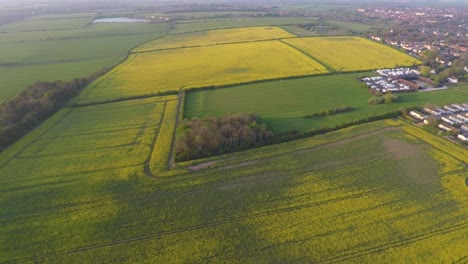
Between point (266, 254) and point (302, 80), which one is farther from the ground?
point (302, 80)

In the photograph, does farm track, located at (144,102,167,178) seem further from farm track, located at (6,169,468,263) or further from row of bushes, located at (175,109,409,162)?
farm track, located at (6,169,468,263)

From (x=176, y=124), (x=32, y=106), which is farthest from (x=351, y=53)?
(x=32, y=106)

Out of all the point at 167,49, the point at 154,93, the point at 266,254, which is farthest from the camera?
the point at 167,49

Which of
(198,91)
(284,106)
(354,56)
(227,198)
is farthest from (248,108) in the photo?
(354,56)

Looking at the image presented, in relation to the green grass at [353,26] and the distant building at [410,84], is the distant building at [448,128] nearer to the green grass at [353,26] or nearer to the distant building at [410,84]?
the distant building at [410,84]

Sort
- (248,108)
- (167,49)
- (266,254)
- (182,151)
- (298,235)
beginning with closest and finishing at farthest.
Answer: (266,254) → (298,235) → (182,151) → (248,108) → (167,49)

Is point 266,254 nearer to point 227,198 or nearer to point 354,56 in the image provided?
point 227,198

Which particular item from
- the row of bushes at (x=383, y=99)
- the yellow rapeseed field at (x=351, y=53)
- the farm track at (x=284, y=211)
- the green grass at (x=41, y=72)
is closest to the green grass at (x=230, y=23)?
the yellow rapeseed field at (x=351, y=53)
